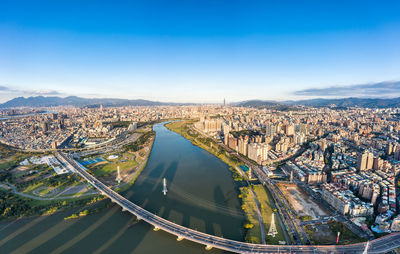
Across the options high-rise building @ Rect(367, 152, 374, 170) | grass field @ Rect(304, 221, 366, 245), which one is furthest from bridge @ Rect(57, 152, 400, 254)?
high-rise building @ Rect(367, 152, 374, 170)

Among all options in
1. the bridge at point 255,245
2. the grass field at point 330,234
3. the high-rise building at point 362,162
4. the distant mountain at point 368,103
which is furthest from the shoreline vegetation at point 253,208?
the distant mountain at point 368,103

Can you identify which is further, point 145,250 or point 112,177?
point 112,177

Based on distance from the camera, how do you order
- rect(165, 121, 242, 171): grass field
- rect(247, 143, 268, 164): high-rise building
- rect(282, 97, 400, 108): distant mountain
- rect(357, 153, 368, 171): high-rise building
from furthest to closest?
1. rect(282, 97, 400, 108): distant mountain
2. rect(165, 121, 242, 171): grass field
3. rect(247, 143, 268, 164): high-rise building
4. rect(357, 153, 368, 171): high-rise building

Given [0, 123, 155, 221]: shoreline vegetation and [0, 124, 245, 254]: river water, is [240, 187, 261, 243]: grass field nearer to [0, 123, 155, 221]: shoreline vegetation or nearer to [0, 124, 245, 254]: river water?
[0, 124, 245, 254]: river water

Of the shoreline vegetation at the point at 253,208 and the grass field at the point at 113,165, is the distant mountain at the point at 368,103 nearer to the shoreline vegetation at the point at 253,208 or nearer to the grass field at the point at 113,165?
the shoreline vegetation at the point at 253,208

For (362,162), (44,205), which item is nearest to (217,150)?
(362,162)

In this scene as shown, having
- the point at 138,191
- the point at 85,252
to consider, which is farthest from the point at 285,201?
the point at 85,252

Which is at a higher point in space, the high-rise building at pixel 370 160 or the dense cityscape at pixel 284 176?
the high-rise building at pixel 370 160

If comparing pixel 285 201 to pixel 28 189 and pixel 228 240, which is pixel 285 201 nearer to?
pixel 228 240
